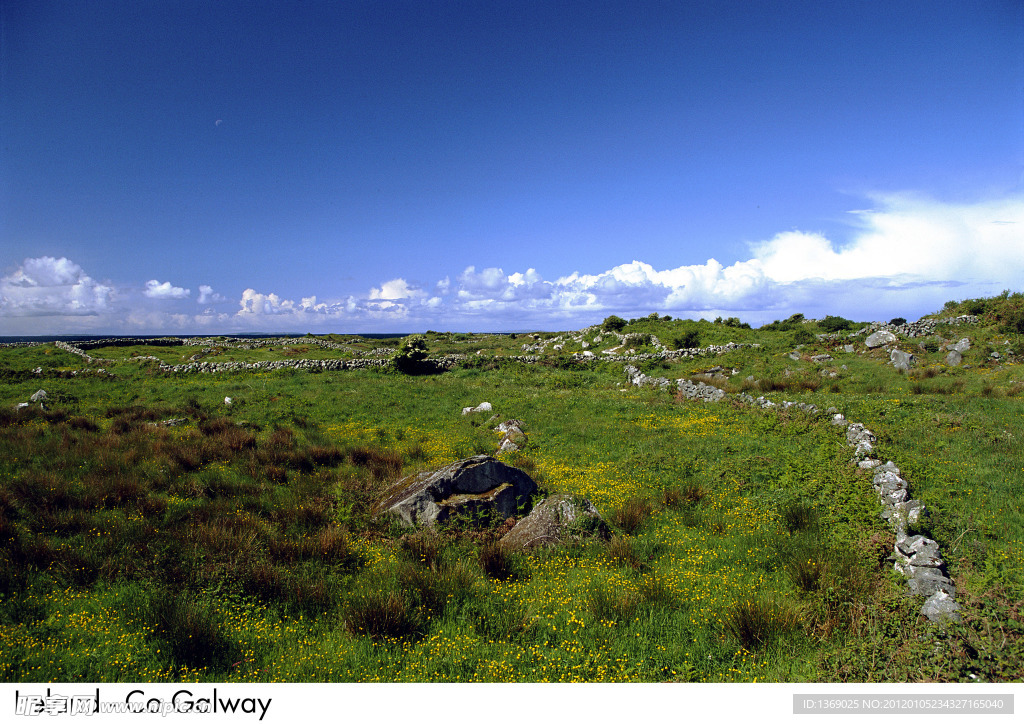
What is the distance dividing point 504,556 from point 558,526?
4.40ft

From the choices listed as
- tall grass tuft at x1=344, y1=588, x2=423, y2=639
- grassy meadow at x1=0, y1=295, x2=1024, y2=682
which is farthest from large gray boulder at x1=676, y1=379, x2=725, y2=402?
tall grass tuft at x1=344, y1=588, x2=423, y2=639

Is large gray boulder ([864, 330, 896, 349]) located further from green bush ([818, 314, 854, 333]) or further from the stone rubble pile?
the stone rubble pile

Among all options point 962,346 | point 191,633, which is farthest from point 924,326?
point 191,633

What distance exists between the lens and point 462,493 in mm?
9367

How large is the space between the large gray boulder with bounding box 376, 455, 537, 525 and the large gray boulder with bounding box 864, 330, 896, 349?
108 feet

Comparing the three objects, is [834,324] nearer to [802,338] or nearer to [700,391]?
[802,338]

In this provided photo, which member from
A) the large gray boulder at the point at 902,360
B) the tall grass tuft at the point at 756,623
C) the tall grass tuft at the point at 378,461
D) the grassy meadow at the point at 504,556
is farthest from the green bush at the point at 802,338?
the tall grass tuft at the point at 756,623

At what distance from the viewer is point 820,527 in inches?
323

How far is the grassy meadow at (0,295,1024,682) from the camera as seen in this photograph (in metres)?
4.92

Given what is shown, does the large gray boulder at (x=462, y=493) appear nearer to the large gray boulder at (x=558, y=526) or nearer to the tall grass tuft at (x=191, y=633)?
the large gray boulder at (x=558, y=526)

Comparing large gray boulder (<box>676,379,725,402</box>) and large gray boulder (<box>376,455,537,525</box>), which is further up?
large gray boulder (<box>676,379,725,402</box>)

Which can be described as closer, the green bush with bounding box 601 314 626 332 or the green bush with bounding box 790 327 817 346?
the green bush with bounding box 790 327 817 346

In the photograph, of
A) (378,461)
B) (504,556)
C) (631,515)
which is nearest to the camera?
(504,556)

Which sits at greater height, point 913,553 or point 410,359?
point 410,359
